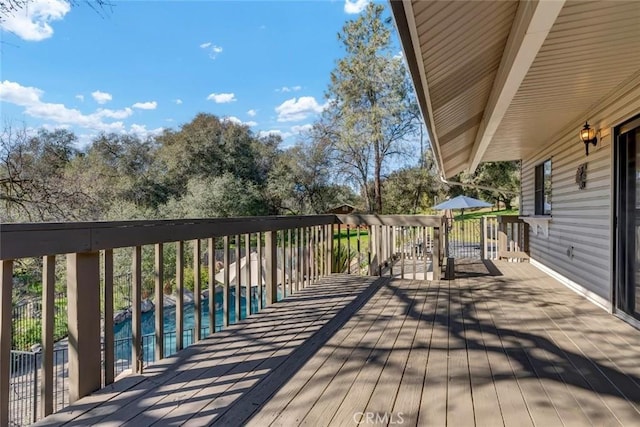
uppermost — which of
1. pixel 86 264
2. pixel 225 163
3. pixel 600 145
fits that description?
pixel 225 163

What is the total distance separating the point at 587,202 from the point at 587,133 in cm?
78

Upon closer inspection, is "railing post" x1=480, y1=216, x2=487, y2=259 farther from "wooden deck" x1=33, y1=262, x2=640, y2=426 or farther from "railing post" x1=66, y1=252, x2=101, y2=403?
"railing post" x1=66, y1=252, x2=101, y2=403

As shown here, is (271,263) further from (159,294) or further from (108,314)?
(108,314)

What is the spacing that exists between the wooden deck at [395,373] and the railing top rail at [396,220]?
165cm

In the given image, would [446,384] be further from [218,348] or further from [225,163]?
[225,163]

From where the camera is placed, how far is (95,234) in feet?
6.12

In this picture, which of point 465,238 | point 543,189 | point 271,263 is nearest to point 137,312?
point 271,263

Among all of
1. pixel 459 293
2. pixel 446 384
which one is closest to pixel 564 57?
pixel 446 384

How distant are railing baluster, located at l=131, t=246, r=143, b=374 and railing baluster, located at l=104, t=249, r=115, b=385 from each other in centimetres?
13

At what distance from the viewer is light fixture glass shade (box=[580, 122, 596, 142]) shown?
4.01 metres

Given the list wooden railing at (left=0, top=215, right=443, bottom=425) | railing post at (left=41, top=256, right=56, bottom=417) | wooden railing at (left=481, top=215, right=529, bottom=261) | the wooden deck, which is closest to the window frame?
wooden railing at (left=481, top=215, right=529, bottom=261)

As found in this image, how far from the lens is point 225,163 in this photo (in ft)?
64.6

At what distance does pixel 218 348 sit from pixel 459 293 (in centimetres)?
303

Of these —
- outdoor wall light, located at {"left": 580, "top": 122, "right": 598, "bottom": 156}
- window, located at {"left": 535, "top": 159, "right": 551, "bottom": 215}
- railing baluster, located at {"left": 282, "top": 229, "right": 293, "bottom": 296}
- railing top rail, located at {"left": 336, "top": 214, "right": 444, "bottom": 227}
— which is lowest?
railing baluster, located at {"left": 282, "top": 229, "right": 293, "bottom": 296}
